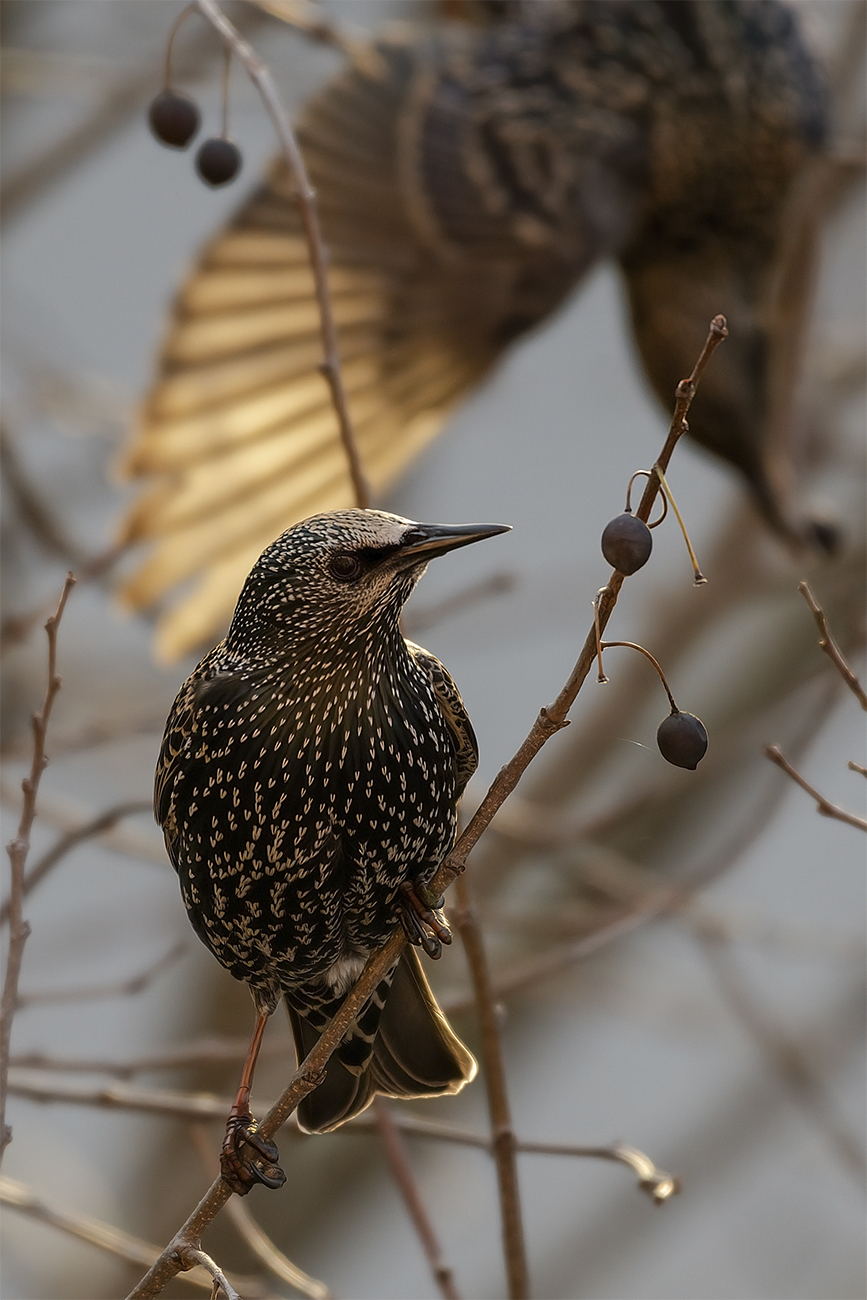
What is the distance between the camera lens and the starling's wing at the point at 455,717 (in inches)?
101

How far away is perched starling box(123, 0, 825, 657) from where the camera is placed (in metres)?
4.48

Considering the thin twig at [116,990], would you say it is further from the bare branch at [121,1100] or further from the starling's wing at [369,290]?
the starling's wing at [369,290]

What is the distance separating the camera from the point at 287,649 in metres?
2.49

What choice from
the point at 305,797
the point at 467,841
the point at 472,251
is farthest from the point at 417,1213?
the point at 472,251

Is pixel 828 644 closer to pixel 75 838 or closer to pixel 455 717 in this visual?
pixel 455 717

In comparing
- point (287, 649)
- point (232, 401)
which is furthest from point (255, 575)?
point (232, 401)

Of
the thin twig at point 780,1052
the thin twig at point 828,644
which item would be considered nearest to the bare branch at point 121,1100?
the thin twig at point 828,644

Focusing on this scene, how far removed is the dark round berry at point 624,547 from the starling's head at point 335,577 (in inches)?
19.0

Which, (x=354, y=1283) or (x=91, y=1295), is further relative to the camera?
(x=354, y=1283)

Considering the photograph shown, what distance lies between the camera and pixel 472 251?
15.5ft

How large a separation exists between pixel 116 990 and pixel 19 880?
3.54 feet

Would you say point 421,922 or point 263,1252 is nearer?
point 421,922

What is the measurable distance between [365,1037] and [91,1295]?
392 centimetres

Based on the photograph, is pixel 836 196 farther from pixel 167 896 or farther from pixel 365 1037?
pixel 365 1037
